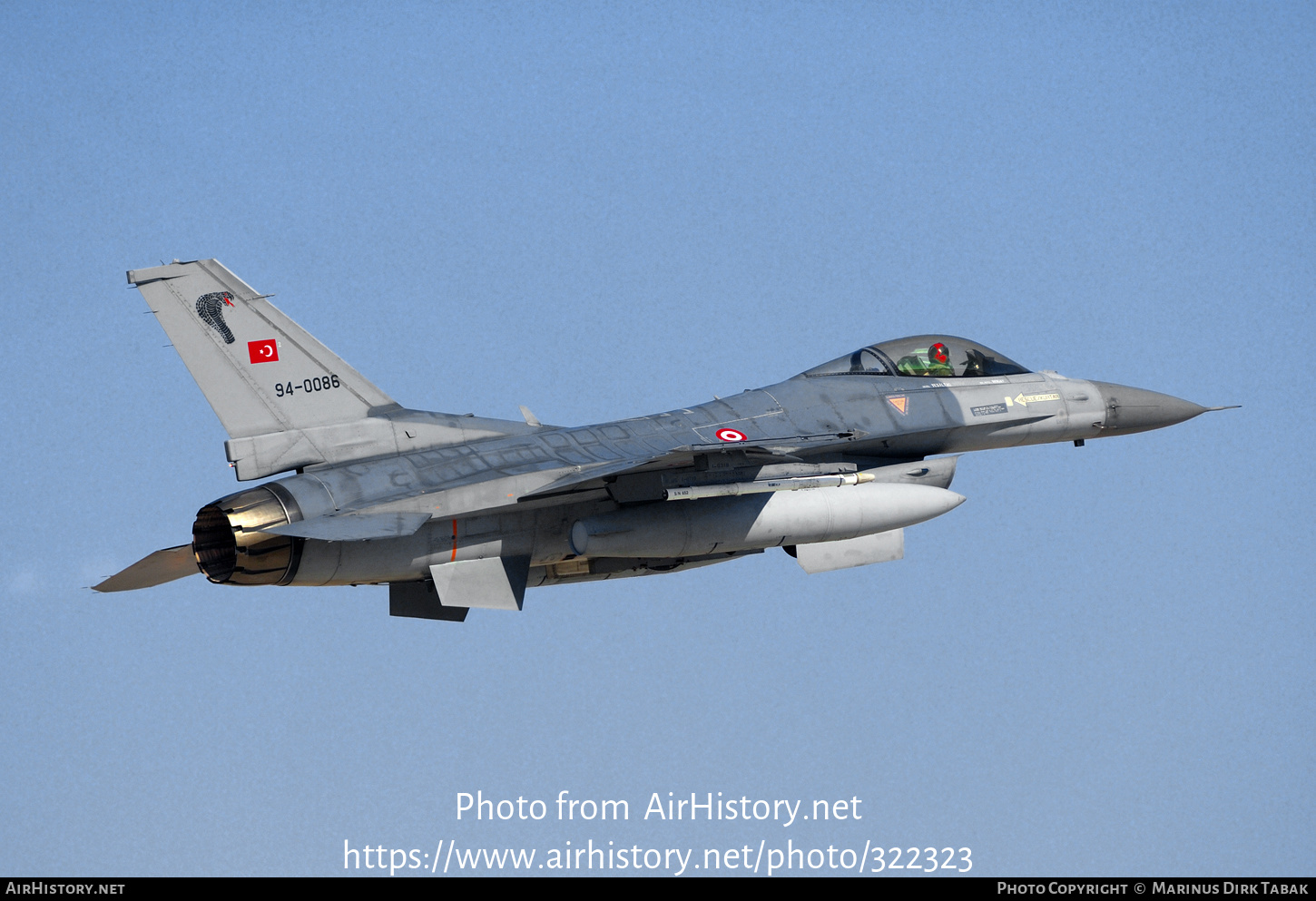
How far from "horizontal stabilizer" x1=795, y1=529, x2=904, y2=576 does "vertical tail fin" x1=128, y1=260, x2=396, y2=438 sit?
4.71 metres

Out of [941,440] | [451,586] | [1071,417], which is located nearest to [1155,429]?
[1071,417]

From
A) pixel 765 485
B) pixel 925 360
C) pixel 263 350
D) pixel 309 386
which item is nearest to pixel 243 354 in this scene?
pixel 263 350

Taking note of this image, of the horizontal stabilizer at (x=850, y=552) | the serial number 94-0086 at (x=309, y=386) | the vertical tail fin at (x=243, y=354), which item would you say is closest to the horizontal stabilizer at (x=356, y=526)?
the vertical tail fin at (x=243, y=354)

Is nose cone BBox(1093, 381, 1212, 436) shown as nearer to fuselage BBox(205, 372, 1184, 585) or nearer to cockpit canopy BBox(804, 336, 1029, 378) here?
fuselage BBox(205, 372, 1184, 585)

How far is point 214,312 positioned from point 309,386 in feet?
3.54

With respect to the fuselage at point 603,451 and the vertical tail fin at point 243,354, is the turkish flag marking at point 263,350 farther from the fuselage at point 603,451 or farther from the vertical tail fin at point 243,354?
the fuselage at point 603,451

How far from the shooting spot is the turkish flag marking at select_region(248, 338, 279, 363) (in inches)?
628

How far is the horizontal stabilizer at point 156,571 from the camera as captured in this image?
53.9 feet

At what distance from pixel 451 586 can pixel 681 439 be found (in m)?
2.90

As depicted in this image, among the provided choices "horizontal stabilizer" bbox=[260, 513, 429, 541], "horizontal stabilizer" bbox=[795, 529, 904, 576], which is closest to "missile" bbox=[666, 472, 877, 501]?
"horizontal stabilizer" bbox=[795, 529, 904, 576]

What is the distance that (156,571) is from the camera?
16703mm

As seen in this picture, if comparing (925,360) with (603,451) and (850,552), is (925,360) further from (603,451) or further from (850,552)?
(603,451)

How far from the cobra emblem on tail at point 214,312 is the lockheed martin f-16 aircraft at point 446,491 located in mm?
17
